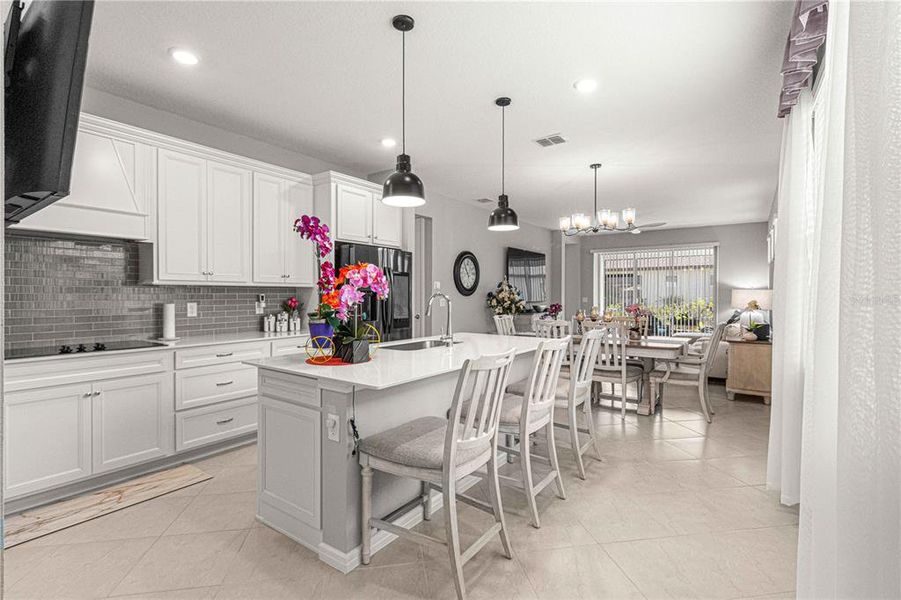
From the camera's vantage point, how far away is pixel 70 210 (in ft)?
9.41

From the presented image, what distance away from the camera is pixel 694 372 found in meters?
4.69

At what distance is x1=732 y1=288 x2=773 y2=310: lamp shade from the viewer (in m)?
7.66

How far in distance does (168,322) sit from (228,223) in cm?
90

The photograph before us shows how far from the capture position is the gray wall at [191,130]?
3256 millimetres

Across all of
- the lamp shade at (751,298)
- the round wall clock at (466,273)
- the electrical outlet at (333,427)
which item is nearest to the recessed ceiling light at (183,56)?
the electrical outlet at (333,427)

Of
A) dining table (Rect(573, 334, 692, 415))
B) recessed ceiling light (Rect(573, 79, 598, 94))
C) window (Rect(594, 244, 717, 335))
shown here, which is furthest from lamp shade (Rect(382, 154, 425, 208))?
window (Rect(594, 244, 717, 335))

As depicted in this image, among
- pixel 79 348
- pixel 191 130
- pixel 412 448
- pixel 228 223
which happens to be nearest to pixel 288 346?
pixel 228 223

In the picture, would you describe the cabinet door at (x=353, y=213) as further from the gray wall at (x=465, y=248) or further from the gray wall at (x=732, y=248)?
the gray wall at (x=732, y=248)

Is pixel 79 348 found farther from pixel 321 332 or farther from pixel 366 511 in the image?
pixel 366 511

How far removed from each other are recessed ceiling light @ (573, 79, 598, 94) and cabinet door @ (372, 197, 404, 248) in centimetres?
231

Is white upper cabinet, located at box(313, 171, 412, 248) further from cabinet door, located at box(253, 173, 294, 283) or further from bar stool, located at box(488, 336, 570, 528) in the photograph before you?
bar stool, located at box(488, 336, 570, 528)

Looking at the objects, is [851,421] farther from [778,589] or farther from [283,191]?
[283,191]

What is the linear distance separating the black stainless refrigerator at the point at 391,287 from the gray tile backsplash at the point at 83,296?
1.23 meters

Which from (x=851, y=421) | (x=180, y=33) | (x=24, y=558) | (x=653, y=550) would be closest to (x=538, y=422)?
(x=653, y=550)
